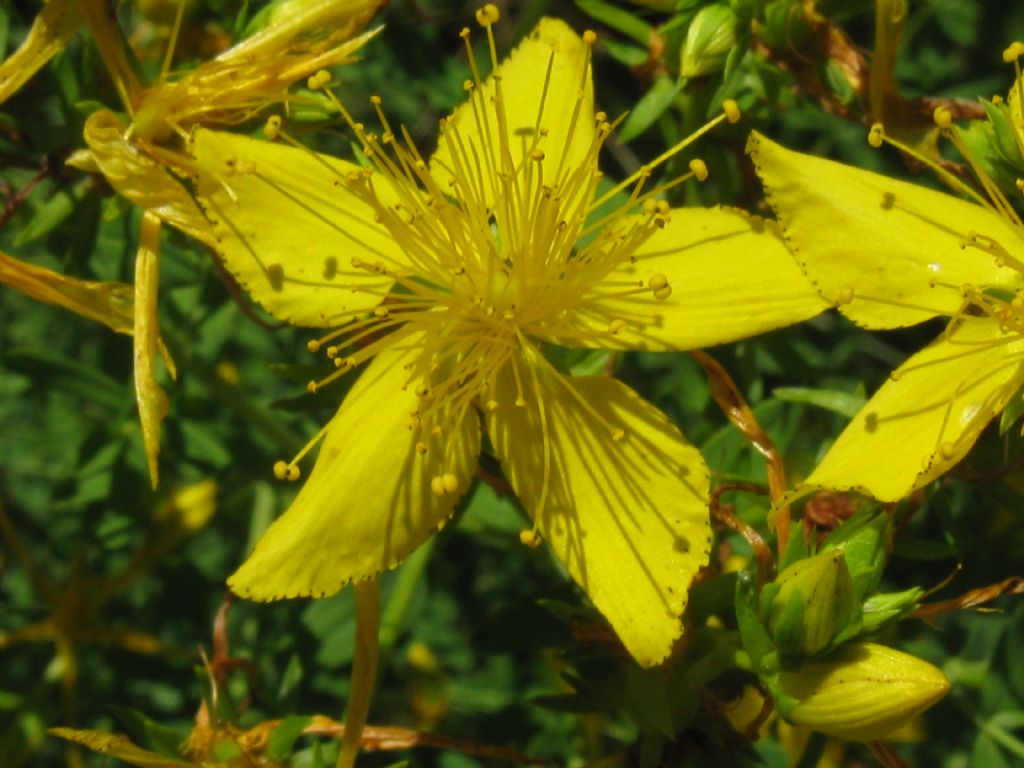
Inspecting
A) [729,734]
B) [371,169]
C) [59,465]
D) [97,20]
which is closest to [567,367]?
[371,169]

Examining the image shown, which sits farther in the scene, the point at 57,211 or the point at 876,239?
the point at 57,211

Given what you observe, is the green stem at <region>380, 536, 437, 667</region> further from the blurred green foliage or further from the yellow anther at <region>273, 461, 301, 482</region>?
the yellow anther at <region>273, 461, 301, 482</region>

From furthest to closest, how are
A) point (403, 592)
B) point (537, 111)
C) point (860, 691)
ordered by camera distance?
1. point (403, 592)
2. point (537, 111)
3. point (860, 691)

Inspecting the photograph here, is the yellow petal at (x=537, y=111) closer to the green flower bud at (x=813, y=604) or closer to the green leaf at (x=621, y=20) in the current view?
the green leaf at (x=621, y=20)

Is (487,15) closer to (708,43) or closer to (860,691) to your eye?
(708,43)

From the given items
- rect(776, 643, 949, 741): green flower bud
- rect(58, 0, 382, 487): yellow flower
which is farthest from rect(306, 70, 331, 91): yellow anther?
rect(776, 643, 949, 741): green flower bud

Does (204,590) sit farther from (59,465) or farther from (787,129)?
(787,129)

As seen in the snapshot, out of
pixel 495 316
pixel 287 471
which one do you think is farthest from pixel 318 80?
pixel 287 471
